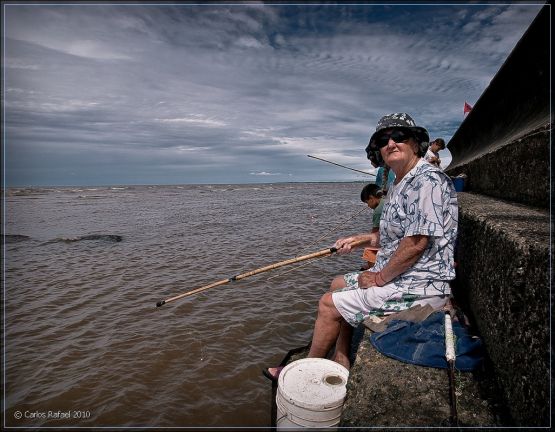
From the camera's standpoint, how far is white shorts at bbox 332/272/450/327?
2.79m

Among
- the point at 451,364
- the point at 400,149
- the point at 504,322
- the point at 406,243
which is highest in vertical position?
the point at 400,149

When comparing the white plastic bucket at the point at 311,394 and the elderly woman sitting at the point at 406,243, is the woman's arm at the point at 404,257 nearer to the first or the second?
the elderly woman sitting at the point at 406,243

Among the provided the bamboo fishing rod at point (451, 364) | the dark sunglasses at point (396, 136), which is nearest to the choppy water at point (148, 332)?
the bamboo fishing rod at point (451, 364)

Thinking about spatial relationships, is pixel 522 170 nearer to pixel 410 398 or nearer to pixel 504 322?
pixel 504 322

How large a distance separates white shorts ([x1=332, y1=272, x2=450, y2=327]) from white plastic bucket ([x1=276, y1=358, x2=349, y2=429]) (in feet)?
1.61

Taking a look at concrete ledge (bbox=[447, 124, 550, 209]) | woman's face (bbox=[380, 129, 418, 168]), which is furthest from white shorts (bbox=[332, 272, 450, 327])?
concrete ledge (bbox=[447, 124, 550, 209])

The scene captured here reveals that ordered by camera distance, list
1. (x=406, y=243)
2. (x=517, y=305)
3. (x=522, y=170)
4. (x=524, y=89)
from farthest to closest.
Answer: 1. (x=524, y=89)
2. (x=522, y=170)
3. (x=406, y=243)
4. (x=517, y=305)

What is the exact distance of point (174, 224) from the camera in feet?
52.4

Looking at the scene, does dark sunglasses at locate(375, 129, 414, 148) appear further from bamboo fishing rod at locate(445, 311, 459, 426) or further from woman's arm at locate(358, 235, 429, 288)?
bamboo fishing rod at locate(445, 311, 459, 426)

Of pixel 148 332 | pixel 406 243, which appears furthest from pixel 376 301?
pixel 148 332

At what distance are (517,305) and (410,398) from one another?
2.97 feet

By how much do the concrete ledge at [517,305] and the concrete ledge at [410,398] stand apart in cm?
18

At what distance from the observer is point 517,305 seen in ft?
5.66

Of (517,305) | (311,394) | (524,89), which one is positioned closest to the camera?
(517,305)
